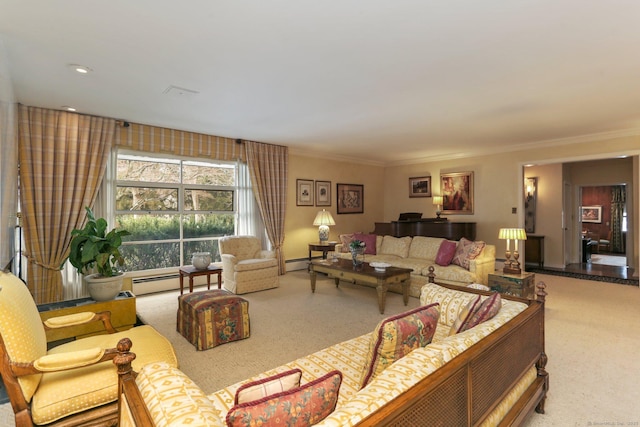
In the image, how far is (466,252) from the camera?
186 inches

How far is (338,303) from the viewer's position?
→ 4.39 metres

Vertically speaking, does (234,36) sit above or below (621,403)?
above

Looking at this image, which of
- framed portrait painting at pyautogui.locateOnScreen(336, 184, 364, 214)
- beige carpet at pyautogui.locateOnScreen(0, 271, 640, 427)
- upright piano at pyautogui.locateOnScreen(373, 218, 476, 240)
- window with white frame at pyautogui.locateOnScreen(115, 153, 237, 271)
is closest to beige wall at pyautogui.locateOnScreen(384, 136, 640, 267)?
upright piano at pyautogui.locateOnScreen(373, 218, 476, 240)

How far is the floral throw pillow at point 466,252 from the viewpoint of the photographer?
460 centimetres

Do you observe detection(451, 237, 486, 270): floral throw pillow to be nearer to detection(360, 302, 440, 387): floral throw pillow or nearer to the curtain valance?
detection(360, 302, 440, 387): floral throw pillow

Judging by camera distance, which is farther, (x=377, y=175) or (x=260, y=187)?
(x=377, y=175)

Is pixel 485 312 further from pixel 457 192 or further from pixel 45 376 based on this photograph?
pixel 457 192

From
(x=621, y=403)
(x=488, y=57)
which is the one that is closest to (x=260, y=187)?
(x=488, y=57)

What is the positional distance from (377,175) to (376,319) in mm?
5370

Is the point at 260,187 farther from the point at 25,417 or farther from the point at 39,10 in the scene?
the point at 25,417

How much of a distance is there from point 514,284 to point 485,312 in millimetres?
2507

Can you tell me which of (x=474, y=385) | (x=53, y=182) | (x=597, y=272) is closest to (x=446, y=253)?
(x=474, y=385)

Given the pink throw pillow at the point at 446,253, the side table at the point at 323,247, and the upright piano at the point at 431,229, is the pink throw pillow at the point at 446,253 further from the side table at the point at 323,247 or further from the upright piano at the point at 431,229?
the side table at the point at 323,247

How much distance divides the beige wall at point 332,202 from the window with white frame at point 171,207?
1298mm
